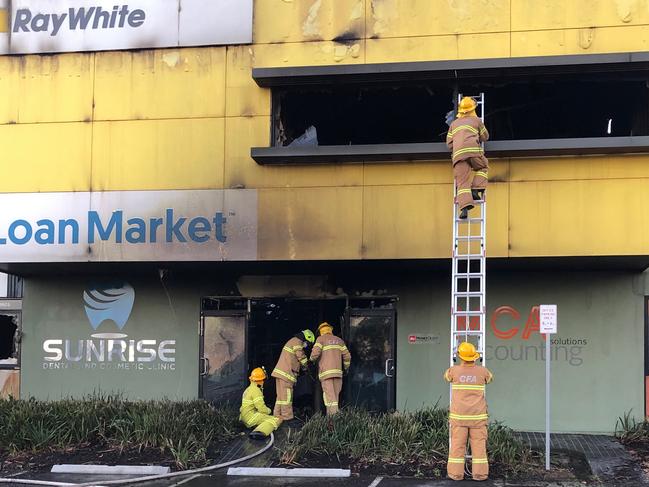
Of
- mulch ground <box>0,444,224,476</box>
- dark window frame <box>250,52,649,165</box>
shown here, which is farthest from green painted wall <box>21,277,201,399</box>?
dark window frame <box>250,52,649,165</box>

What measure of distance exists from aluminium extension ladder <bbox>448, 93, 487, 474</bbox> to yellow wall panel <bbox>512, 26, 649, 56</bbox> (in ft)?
3.39

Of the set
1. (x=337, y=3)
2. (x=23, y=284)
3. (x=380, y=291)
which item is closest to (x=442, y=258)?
(x=380, y=291)

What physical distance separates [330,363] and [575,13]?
21.5 feet

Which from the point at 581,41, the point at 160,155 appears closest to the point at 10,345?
the point at 160,155

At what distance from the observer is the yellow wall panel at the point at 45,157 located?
1087cm

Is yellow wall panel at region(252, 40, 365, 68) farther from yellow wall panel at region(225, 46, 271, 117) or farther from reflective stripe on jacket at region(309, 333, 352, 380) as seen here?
reflective stripe on jacket at region(309, 333, 352, 380)

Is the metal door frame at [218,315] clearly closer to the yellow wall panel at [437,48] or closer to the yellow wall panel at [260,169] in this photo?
the yellow wall panel at [260,169]

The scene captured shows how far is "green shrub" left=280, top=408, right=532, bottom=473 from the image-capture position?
849 cm

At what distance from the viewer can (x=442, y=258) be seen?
997 centimetres

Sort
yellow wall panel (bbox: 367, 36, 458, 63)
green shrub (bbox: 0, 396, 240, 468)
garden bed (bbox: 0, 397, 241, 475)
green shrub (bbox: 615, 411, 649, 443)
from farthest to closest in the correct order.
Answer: yellow wall panel (bbox: 367, 36, 458, 63) → green shrub (bbox: 615, 411, 649, 443) → green shrub (bbox: 0, 396, 240, 468) → garden bed (bbox: 0, 397, 241, 475)

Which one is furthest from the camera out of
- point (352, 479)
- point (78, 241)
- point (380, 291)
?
point (380, 291)

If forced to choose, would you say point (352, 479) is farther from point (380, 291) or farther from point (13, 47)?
point (13, 47)

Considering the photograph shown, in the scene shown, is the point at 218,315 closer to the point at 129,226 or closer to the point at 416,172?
the point at 129,226

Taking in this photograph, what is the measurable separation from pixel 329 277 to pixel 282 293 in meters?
0.89
